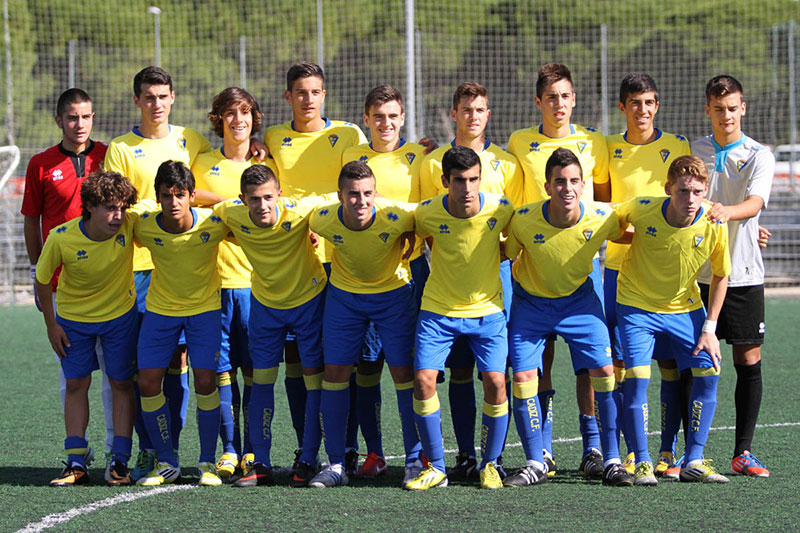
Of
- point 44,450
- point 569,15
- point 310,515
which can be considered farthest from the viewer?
point 569,15

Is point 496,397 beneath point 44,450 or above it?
above

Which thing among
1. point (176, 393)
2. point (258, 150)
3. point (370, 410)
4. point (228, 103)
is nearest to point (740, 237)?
point (370, 410)

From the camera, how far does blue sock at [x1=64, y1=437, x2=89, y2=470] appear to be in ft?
16.0

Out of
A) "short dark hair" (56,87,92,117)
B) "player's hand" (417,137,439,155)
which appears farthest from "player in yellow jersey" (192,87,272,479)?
"player's hand" (417,137,439,155)

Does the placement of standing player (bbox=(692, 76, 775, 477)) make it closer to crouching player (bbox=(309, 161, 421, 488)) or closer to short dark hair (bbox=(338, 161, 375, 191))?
crouching player (bbox=(309, 161, 421, 488))

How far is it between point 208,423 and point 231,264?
2.78 ft

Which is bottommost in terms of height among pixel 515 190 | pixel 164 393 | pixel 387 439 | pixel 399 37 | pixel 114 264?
pixel 387 439

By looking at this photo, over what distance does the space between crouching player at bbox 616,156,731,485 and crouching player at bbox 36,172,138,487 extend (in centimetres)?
246

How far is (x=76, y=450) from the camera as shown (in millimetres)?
4875

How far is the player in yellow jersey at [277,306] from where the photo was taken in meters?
4.79

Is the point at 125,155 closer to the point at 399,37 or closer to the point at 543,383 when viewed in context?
the point at 543,383

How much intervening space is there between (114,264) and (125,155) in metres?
0.67

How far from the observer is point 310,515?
4145mm

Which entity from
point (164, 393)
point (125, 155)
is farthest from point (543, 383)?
point (125, 155)
